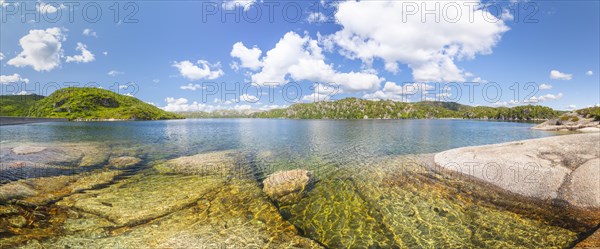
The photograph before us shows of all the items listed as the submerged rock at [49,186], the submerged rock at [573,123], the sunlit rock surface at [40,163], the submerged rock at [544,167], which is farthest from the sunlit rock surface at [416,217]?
the submerged rock at [573,123]

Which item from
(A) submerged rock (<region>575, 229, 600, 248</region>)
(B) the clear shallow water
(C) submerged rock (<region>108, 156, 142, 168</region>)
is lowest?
(A) submerged rock (<region>575, 229, 600, 248</region>)

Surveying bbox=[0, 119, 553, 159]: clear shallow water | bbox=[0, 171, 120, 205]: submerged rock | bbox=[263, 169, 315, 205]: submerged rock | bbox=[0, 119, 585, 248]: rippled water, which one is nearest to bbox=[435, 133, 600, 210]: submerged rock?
bbox=[0, 119, 585, 248]: rippled water

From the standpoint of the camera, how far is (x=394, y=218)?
48.4 feet

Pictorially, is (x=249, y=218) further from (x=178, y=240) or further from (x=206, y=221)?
(x=178, y=240)

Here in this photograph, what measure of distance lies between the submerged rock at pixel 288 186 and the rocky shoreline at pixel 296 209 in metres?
0.10

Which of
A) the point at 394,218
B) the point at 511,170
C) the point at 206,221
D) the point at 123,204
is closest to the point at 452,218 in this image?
the point at 394,218

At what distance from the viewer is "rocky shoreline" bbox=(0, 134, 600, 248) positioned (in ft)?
39.4

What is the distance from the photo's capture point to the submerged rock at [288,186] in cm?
1818

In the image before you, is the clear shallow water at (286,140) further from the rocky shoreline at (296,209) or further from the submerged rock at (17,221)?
the submerged rock at (17,221)

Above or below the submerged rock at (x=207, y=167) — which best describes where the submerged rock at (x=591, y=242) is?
below

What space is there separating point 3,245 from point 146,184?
10739mm

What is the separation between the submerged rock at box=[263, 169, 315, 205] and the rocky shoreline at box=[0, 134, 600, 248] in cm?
10

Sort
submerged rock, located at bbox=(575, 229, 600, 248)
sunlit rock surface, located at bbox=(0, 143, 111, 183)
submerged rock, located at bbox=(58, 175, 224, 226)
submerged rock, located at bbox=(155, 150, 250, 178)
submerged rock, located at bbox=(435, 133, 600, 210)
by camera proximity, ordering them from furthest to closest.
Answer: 1. submerged rock, located at bbox=(155, 150, 250, 178)
2. sunlit rock surface, located at bbox=(0, 143, 111, 183)
3. submerged rock, located at bbox=(435, 133, 600, 210)
4. submerged rock, located at bbox=(58, 175, 224, 226)
5. submerged rock, located at bbox=(575, 229, 600, 248)

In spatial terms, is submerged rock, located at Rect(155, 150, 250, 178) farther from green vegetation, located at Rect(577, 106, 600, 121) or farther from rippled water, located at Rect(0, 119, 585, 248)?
green vegetation, located at Rect(577, 106, 600, 121)
